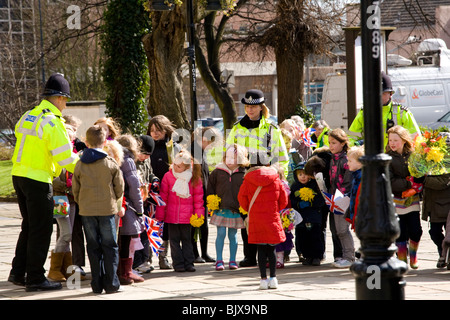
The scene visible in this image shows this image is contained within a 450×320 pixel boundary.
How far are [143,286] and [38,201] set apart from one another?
140 cm

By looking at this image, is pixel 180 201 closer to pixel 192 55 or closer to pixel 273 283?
pixel 273 283

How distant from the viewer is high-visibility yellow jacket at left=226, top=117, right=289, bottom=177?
9.63m

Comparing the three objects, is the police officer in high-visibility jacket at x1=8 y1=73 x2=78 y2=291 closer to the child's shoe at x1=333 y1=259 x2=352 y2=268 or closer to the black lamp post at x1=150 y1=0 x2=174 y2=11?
the child's shoe at x1=333 y1=259 x2=352 y2=268

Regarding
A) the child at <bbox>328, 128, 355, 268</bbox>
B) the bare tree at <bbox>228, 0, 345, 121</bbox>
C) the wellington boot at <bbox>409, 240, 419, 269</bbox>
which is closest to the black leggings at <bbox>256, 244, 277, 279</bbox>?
the child at <bbox>328, 128, 355, 268</bbox>

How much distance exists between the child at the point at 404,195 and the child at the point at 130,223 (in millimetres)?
2892

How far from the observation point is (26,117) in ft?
27.3

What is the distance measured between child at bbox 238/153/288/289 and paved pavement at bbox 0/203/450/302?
15.3 inches

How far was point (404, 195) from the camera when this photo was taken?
923 cm

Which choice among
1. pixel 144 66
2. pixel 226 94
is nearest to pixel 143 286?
pixel 144 66

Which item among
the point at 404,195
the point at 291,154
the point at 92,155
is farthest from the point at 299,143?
the point at 92,155

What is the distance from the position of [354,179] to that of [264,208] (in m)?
1.33

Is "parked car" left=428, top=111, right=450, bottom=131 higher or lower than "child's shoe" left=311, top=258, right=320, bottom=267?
higher

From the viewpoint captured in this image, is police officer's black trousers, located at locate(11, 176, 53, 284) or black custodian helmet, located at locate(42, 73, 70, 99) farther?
black custodian helmet, located at locate(42, 73, 70, 99)

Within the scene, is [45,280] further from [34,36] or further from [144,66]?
[34,36]
